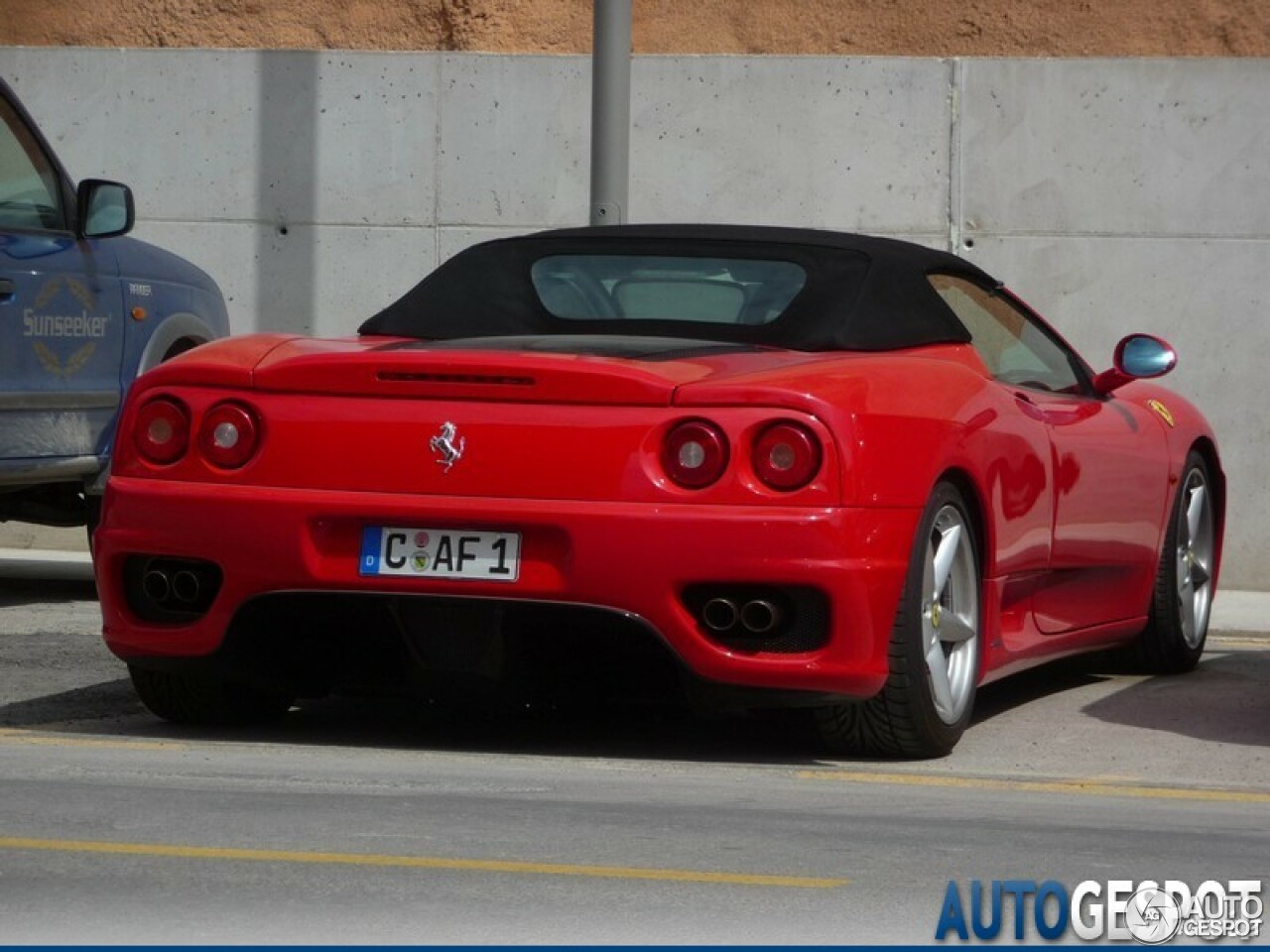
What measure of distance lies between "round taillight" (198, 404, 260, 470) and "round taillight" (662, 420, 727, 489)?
3.29 feet

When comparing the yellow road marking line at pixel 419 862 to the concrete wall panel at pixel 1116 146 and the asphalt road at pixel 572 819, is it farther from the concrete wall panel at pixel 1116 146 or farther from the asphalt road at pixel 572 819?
the concrete wall panel at pixel 1116 146

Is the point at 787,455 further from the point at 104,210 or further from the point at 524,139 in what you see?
the point at 524,139

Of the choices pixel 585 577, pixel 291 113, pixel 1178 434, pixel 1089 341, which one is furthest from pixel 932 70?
pixel 585 577

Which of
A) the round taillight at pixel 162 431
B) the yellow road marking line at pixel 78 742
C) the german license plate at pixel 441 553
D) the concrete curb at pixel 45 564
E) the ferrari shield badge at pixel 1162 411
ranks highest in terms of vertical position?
the round taillight at pixel 162 431

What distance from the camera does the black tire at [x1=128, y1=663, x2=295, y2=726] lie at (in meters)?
6.68

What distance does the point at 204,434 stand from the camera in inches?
245

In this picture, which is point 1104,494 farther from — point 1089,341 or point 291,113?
point 291,113

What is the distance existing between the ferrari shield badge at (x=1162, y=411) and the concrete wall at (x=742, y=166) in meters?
3.82

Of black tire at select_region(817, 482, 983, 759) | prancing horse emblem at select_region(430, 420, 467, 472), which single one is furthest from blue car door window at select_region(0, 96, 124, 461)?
black tire at select_region(817, 482, 983, 759)

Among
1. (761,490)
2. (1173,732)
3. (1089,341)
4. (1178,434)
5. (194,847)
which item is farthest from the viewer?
(1089,341)

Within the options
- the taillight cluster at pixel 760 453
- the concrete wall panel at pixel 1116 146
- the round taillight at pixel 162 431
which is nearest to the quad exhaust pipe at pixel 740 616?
the taillight cluster at pixel 760 453

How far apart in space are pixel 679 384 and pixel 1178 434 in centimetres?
290

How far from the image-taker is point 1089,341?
12344mm

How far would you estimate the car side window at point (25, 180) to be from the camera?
31.7 ft
